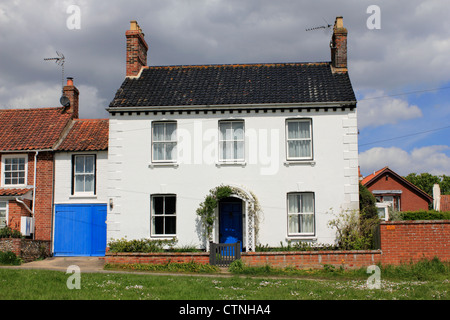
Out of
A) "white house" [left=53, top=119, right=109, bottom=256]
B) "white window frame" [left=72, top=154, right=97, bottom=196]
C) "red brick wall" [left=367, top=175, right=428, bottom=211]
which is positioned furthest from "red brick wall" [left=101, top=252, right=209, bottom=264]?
"red brick wall" [left=367, top=175, right=428, bottom=211]

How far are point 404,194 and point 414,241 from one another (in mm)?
30375

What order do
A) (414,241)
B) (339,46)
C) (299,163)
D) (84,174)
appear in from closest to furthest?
(414,241)
(299,163)
(339,46)
(84,174)

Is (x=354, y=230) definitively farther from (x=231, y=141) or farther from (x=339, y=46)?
(x=339, y=46)

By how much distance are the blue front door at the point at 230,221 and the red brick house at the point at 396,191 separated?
26.4 m

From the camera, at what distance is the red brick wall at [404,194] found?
44469 millimetres

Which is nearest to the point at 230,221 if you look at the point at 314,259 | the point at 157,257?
the point at 157,257

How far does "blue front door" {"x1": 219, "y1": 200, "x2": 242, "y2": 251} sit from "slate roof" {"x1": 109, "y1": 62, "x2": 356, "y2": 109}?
451cm

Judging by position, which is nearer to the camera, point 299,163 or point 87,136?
point 299,163

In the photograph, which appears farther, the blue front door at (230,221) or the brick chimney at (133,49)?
the brick chimney at (133,49)

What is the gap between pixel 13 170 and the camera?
925 inches

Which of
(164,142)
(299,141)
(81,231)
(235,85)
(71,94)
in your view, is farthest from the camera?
(71,94)

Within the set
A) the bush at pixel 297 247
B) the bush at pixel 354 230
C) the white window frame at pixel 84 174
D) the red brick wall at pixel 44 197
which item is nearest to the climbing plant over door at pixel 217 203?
the bush at pixel 297 247

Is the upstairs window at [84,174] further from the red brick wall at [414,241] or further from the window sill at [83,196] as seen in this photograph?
the red brick wall at [414,241]

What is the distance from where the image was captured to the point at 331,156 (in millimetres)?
20141
